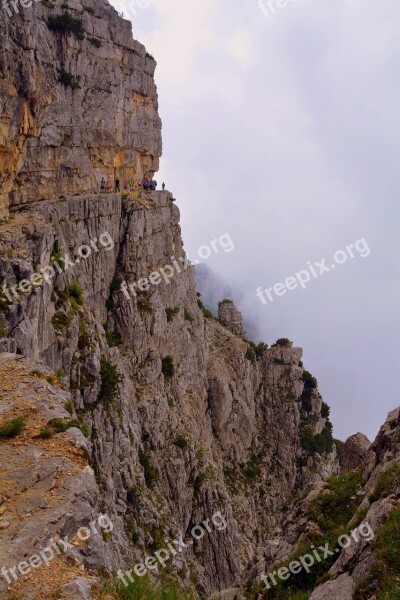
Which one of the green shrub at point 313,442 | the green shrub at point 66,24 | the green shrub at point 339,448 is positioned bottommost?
the green shrub at point 339,448

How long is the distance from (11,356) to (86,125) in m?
31.6

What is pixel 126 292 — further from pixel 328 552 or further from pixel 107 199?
pixel 328 552

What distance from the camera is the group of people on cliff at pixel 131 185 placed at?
4350 cm

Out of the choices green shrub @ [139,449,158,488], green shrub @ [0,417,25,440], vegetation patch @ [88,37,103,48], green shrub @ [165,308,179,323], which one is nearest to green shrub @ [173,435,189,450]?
green shrub @ [139,449,158,488]

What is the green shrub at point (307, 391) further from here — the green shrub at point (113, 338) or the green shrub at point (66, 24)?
the green shrub at point (66, 24)

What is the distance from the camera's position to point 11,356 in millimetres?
15961

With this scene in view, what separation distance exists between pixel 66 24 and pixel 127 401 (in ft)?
109

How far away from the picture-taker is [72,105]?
4012cm

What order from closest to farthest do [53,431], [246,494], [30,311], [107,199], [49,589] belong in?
[49,589], [53,431], [30,311], [107,199], [246,494]

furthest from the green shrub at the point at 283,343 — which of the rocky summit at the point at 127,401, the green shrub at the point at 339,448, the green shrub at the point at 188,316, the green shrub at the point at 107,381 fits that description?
the green shrub at the point at 107,381

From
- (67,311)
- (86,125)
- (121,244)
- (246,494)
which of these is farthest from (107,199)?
(246,494)

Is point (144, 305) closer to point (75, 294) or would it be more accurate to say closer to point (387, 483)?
point (75, 294)

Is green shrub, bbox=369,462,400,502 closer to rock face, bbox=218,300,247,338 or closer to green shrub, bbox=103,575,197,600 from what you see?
green shrub, bbox=103,575,197,600

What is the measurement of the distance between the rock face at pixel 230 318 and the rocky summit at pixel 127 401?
0.26 meters
